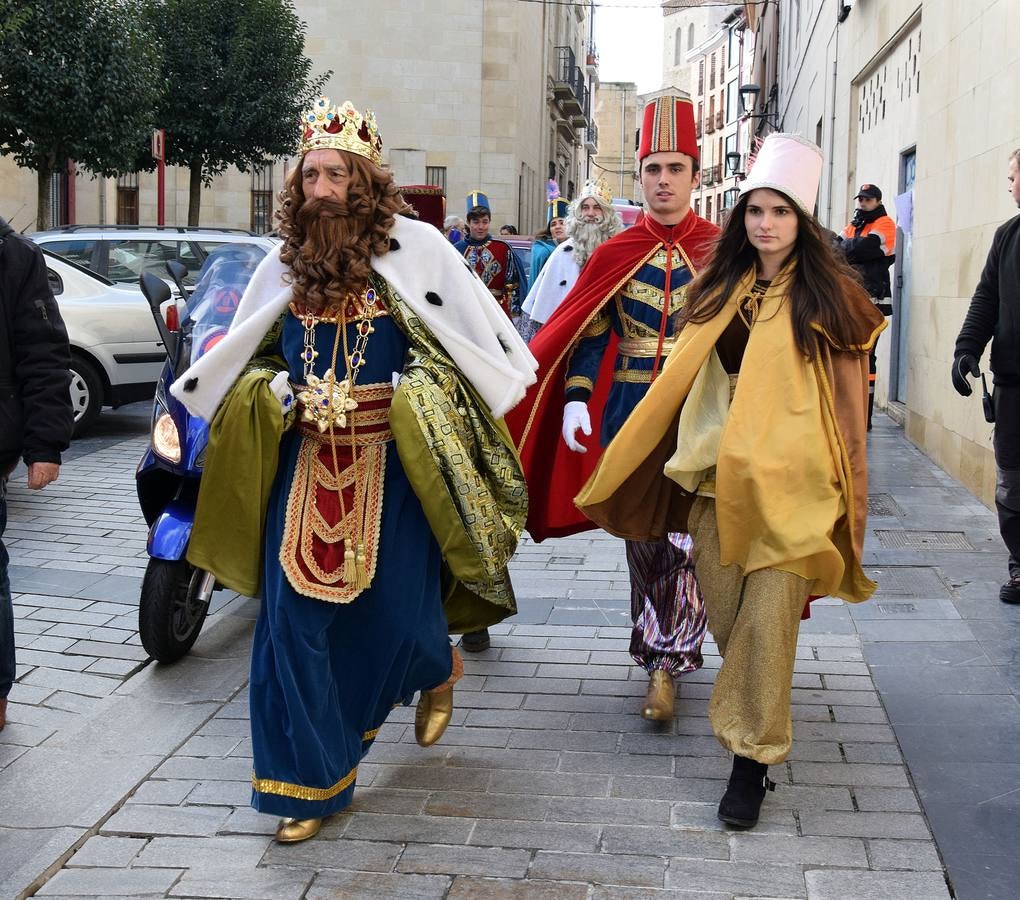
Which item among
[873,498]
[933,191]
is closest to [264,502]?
[873,498]

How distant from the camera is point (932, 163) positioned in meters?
10.3

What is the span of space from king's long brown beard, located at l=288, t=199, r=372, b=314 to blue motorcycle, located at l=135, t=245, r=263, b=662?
127 cm

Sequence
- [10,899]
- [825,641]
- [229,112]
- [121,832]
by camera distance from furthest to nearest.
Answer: [229,112] → [825,641] → [121,832] → [10,899]

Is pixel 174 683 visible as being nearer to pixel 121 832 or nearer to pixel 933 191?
pixel 121 832

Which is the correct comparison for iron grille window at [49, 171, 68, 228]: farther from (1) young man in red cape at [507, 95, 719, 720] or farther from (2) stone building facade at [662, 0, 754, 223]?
(1) young man in red cape at [507, 95, 719, 720]

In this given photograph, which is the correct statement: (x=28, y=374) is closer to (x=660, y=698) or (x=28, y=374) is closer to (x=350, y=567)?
(x=350, y=567)

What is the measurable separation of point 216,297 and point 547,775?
2.85 m

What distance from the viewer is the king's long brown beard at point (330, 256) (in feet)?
12.5

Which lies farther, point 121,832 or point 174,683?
point 174,683

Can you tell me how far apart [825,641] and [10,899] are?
3.25 meters

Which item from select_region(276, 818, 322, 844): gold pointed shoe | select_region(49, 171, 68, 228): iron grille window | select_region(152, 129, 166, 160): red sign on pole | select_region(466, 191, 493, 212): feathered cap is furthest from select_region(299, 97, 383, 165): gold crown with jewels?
select_region(49, 171, 68, 228): iron grille window

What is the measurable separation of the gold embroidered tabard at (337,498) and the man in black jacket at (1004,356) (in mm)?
2930

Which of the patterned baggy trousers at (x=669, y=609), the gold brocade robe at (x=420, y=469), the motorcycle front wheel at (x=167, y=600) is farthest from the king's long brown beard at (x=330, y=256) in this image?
the motorcycle front wheel at (x=167, y=600)

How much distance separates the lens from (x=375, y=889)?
338cm
